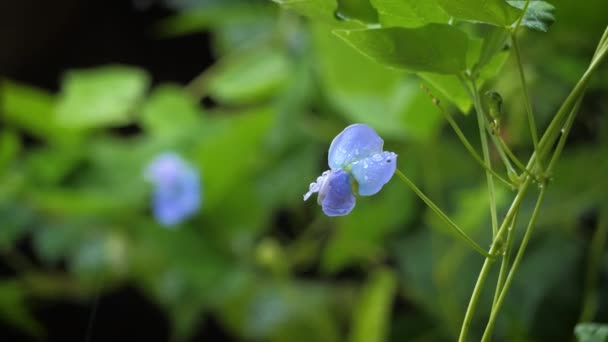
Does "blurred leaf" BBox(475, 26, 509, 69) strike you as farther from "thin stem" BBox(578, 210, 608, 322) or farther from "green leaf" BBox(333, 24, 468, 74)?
"thin stem" BBox(578, 210, 608, 322)

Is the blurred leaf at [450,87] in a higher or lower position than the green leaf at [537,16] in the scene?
lower

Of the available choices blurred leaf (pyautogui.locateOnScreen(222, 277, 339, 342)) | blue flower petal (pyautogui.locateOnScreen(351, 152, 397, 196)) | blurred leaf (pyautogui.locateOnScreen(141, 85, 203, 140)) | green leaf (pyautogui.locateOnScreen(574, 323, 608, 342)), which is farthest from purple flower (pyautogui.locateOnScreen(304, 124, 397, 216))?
blurred leaf (pyautogui.locateOnScreen(141, 85, 203, 140))

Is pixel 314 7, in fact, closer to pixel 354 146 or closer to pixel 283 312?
pixel 354 146

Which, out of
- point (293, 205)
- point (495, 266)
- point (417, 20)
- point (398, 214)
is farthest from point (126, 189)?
point (417, 20)

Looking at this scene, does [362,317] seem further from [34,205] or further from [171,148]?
[34,205]

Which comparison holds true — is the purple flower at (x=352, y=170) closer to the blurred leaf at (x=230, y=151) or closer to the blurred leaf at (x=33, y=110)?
the blurred leaf at (x=230, y=151)

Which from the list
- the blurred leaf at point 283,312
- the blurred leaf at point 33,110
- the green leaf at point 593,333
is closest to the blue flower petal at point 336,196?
the green leaf at point 593,333
